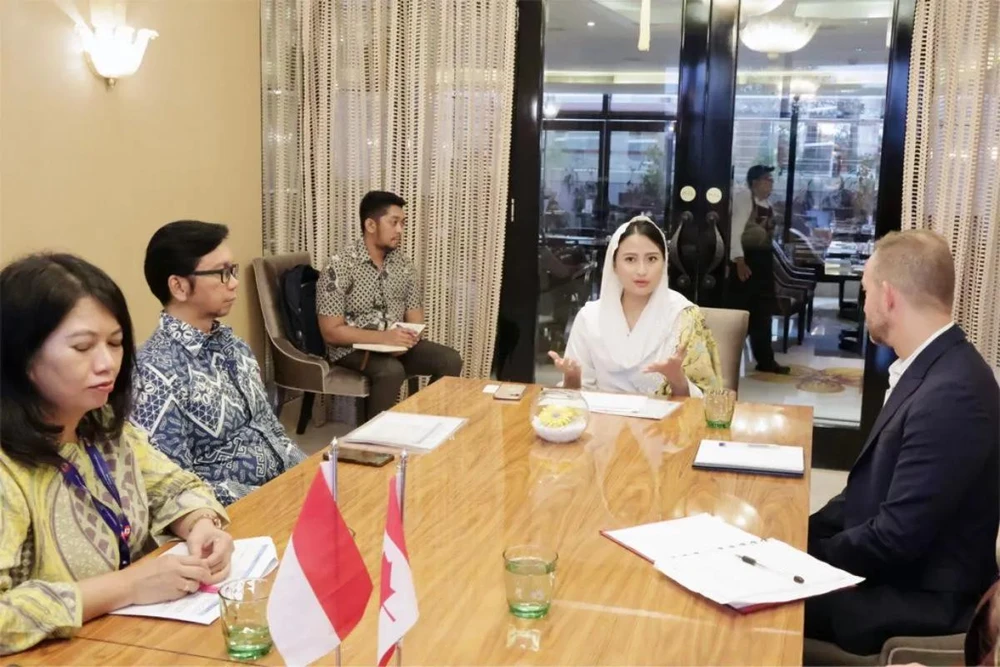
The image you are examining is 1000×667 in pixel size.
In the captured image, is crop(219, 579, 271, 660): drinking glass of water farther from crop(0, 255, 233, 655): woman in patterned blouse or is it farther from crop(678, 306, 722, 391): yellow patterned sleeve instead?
crop(678, 306, 722, 391): yellow patterned sleeve

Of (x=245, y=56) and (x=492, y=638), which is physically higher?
(x=245, y=56)

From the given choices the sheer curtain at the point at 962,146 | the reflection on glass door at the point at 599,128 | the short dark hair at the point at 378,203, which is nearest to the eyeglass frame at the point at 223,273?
the short dark hair at the point at 378,203

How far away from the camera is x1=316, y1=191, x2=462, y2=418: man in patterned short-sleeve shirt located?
4438 millimetres

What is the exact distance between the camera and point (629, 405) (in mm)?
2758

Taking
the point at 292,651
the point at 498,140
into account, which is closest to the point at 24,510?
the point at 292,651

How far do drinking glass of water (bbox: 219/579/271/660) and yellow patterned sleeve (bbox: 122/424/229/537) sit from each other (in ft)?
1.45

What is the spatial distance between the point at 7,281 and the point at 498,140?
3.36 metres

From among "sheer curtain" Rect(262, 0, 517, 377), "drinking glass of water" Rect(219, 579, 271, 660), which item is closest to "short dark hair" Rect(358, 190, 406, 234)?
"sheer curtain" Rect(262, 0, 517, 377)

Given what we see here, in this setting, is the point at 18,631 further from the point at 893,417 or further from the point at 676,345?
the point at 676,345

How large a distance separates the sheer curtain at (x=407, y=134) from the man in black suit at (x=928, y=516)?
2942 mm

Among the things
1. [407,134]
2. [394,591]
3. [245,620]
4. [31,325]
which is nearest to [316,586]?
[394,591]

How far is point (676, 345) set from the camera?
315cm

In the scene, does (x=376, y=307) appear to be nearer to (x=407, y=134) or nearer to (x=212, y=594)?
(x=407, y=134)

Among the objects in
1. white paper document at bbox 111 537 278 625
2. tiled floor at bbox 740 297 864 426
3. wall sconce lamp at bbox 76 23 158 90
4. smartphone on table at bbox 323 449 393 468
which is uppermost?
wall sconce lamp at bbox 76 23 158 90
